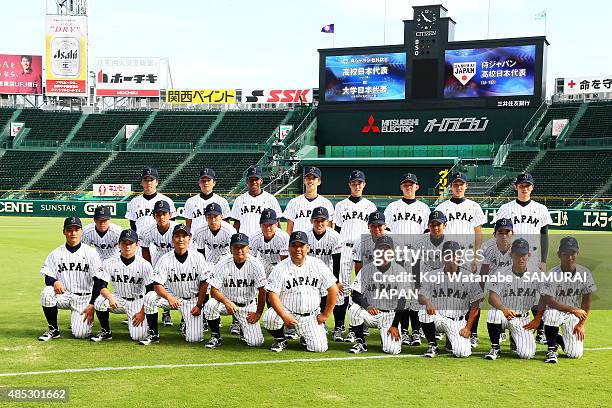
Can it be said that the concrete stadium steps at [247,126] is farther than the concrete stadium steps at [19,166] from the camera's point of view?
Yes

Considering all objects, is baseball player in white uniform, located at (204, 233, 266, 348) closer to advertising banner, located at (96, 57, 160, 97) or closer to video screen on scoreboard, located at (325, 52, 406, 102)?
video screen on scoreboard, located at (325, 52, 406, 102)

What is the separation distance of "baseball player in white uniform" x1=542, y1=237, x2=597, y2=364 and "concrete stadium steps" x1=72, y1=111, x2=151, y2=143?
45.5 metres

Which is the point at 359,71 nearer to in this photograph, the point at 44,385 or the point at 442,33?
the point at 442,33

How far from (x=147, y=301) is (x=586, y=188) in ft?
106

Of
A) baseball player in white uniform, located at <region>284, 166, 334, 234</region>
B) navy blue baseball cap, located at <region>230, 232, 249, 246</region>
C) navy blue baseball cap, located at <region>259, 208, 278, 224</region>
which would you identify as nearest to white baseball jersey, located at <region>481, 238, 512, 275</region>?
baseball player in white uniform, located at <region>284, 166, 334, 234</region>

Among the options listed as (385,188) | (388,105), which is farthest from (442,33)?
(385,188)

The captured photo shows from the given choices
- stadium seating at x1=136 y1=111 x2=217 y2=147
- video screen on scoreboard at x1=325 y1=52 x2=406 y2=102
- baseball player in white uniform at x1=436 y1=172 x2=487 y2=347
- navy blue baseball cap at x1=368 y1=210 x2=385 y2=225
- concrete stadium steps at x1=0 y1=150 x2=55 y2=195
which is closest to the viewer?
navy blue baseball cap at x1=368 y1=210 x2=385 y2=225

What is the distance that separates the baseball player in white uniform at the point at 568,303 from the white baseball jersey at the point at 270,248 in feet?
10.8

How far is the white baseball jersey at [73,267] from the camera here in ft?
26.8

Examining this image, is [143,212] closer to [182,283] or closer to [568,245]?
[182,283]

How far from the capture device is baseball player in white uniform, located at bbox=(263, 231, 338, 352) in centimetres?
755

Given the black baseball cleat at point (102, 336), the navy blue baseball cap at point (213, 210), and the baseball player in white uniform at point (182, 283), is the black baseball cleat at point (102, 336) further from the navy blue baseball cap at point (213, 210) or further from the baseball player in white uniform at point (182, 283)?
the navy blue baseball cap at point (213, 210)

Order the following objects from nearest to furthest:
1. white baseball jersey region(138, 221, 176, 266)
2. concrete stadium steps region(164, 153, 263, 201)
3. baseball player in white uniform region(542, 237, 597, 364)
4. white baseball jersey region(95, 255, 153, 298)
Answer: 1. baseball player in white uniform region(542, 237, 597, 364)
2. white baseball jersey region(95, 255, 153, 298)
3. white baseball jersey region(138, 221, 176, 266)
4. concrete stadium steps region(164, 153, 263, 201)

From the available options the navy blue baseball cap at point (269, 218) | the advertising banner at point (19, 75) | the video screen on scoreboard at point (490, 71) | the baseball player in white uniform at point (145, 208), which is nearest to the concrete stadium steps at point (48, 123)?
the advertising banner at point (19, 75)
